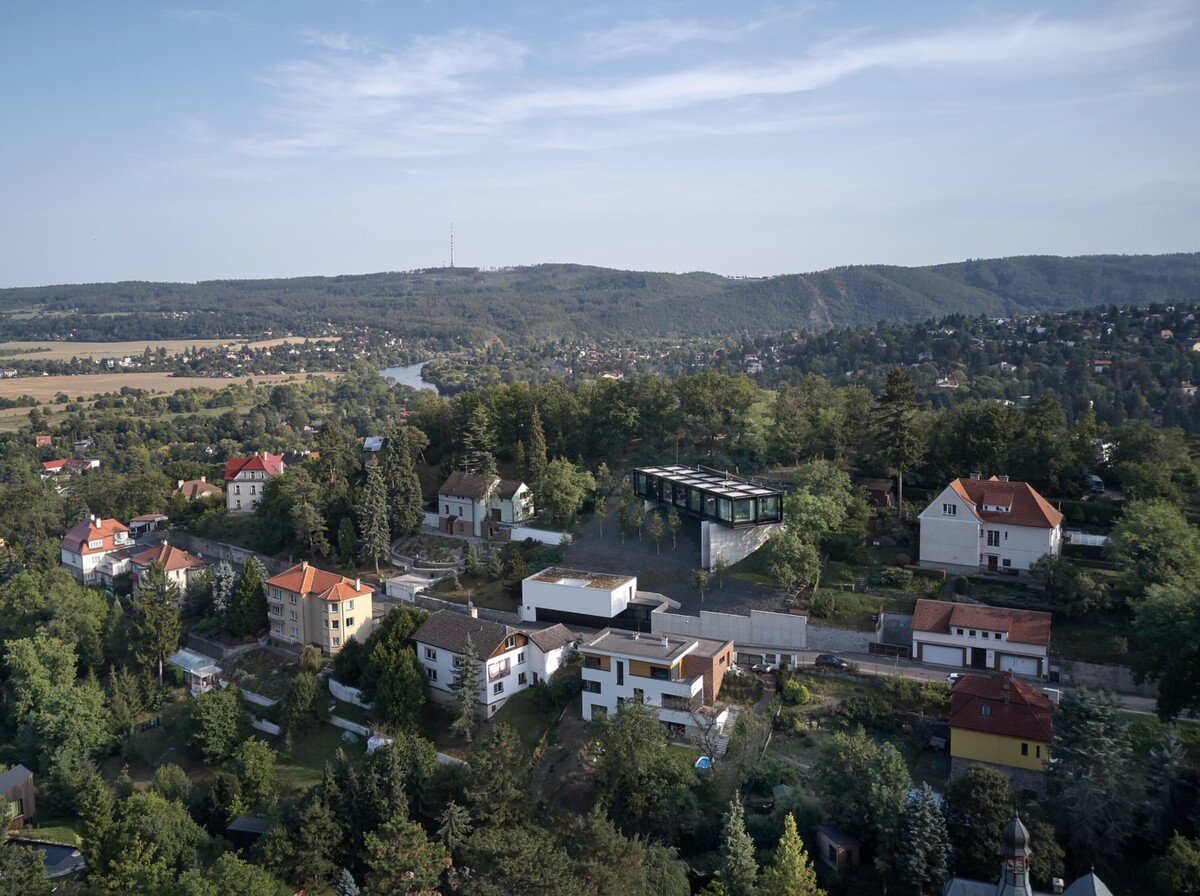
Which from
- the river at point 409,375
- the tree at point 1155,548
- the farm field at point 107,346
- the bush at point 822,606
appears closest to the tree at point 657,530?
the bush at point 822,606

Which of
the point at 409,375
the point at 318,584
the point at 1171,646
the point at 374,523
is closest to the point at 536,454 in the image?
the point at 374,523

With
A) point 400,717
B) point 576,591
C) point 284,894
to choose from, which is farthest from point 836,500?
point 284,894

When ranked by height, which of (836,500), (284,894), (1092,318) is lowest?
(284,894)

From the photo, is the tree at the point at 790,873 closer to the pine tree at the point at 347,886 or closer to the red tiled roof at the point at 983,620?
the pine tree at the point at 347,886

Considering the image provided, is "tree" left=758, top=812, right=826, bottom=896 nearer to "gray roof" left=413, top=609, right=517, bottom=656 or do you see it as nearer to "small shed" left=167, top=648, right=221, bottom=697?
"gray roof" left=413, top=609, right=517, bottom=656

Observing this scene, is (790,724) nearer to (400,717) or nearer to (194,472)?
(400,717)

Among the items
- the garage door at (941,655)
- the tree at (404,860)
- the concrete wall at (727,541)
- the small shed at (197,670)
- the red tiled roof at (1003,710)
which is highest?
the concrete wall at (727,541)

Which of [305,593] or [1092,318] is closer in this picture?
[305,593]
